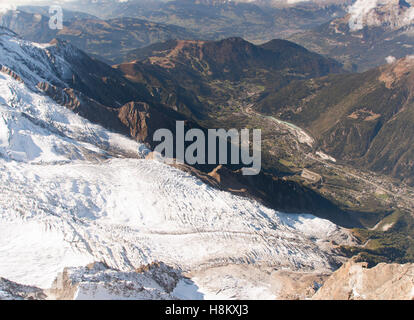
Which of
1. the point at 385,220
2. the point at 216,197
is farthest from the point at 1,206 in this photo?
the point at 385,220

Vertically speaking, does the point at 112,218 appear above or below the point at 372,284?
above

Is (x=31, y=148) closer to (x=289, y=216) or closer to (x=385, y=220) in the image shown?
(x=289, y=216)

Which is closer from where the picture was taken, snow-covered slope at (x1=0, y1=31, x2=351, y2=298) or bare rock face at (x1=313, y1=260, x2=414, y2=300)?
bare rock face at (x1=313, y1=260, x2=414, y2=300)

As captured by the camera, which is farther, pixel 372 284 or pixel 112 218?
pixel 112 218

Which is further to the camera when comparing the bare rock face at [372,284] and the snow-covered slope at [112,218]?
the snow-covered slope at [112,218]
